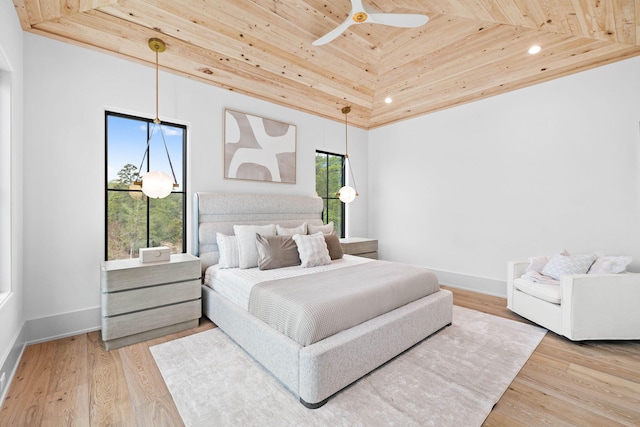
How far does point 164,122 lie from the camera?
3354mm

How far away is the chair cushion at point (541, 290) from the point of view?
2750 millimetres

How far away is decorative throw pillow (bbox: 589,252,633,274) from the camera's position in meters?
2.71

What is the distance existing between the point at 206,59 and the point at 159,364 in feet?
9.74

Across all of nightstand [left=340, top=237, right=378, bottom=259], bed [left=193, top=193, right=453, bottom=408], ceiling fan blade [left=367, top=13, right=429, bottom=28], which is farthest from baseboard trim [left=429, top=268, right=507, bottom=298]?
ceiling fan blade [left=367, top=13, right=429, bottom=28]

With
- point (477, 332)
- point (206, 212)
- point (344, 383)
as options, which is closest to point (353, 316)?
point (344, 383)

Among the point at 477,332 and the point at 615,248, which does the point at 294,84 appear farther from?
the point at 615,248

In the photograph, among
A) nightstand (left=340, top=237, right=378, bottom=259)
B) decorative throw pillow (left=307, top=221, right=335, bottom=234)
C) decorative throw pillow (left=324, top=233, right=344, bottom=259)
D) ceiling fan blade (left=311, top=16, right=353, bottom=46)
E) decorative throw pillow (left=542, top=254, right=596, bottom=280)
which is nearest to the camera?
ceiling fan blade (left=311, top=16, right=353, bottom=46)

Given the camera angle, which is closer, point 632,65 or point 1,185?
point 1,185

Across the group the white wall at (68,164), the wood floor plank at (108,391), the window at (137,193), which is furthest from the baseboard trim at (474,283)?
the white wall at (68,164)

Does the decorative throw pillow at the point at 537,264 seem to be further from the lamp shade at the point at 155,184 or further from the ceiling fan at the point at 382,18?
the lamp shade at the point at 155,184

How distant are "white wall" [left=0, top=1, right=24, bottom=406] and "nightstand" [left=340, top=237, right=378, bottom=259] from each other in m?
3.52

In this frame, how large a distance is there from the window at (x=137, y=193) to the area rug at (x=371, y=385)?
126 cm

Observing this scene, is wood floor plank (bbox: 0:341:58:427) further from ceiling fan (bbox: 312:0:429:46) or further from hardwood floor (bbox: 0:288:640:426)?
ceiling fan (bbox: 312:0:429:46)

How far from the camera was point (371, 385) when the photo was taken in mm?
1966
